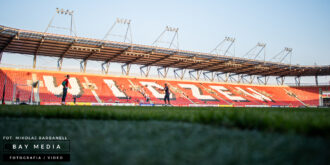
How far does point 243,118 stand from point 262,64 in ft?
124

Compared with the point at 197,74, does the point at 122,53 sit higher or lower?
higher

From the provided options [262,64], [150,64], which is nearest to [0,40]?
[150,64]

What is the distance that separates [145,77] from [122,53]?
7269mm

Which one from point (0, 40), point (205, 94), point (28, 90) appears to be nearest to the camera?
point (28, 90)

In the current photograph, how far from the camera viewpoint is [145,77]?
3672 cm

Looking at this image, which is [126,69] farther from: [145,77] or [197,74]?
[197,74]

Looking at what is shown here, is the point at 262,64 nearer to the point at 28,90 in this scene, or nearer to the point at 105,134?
the point at 28,90

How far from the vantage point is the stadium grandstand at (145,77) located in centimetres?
2523

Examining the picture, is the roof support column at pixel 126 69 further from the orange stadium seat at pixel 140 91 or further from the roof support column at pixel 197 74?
the roof support column at pixel 197 74

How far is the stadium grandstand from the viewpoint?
25.2 meters

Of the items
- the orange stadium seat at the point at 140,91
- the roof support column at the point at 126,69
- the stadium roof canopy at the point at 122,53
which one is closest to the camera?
the stadium roof canopy at the point at 122,53

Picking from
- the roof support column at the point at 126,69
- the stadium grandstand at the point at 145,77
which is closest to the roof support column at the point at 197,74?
the stadium grandstand at the point at 145,77

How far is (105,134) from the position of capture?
83.7 inches

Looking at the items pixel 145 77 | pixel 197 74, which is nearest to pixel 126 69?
pixel 145 77
